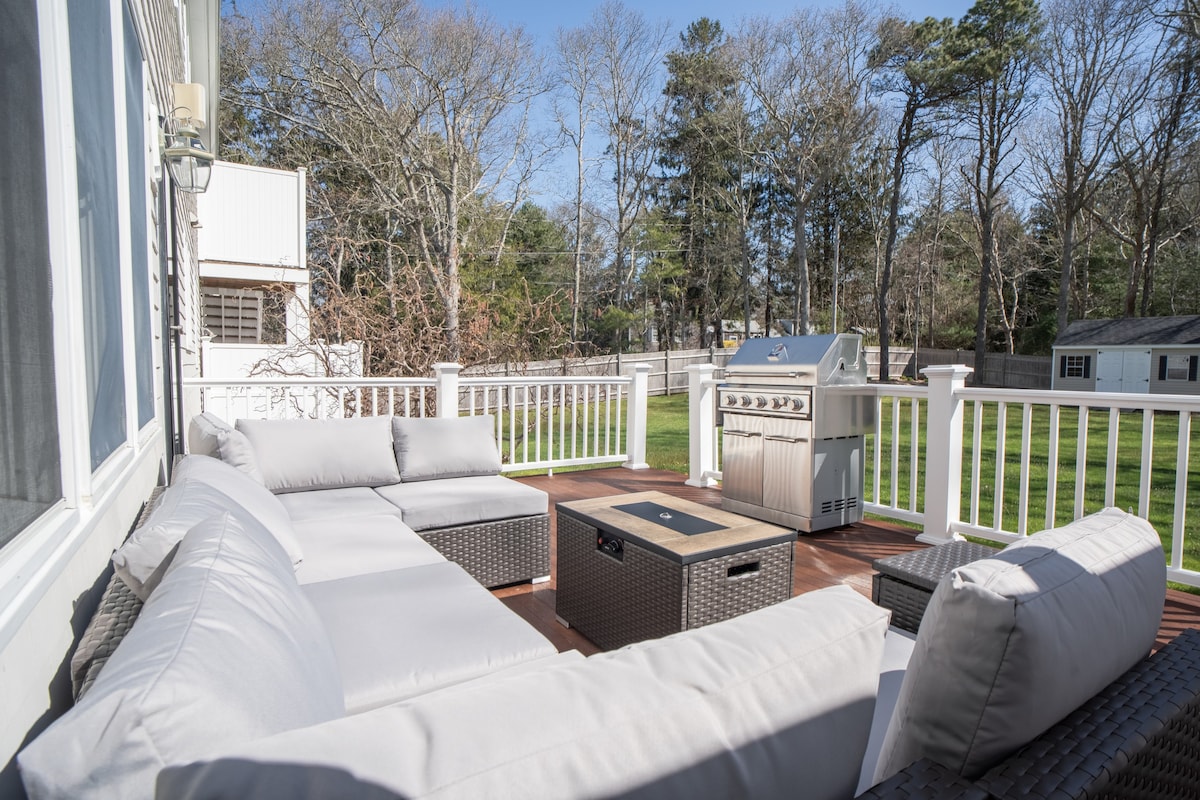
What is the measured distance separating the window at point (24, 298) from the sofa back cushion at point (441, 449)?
2.53m

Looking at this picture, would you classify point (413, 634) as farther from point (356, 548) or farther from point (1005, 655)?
point (1005, 655)

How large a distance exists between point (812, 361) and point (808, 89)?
17.2 m

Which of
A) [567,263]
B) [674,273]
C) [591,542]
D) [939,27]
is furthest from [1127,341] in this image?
[591,542]

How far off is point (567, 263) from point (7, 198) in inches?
803

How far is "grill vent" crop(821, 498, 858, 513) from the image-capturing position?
13.7ft

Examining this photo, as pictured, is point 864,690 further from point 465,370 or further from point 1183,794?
point 465,370

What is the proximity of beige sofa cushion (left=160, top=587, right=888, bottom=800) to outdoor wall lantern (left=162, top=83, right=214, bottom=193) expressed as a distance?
4.04 meters

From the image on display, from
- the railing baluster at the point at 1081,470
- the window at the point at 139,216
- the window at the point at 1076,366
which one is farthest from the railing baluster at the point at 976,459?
the window at the point at 1076,366

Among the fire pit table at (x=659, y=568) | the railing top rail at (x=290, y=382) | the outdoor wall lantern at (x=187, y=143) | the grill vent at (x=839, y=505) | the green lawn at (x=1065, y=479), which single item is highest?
the outdoor wall lantern at (x=187, y=143)

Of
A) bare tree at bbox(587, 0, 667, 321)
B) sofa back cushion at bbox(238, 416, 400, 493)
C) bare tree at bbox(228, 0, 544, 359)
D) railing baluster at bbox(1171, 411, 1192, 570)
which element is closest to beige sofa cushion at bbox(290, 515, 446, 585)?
sofa back cushion at bbox(238, 416, 400, 493)

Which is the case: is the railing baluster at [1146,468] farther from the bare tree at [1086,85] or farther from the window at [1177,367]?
the window at [1177,367]

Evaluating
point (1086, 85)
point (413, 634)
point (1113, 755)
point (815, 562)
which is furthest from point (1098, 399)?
point (1086, 85)

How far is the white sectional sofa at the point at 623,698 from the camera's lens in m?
0.62

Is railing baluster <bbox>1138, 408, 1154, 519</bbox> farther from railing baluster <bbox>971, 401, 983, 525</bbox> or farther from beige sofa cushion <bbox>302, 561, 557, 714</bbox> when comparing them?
beige sofa cushion <bbox>302, 561, 557, 714</bbox>
